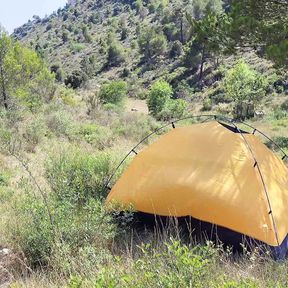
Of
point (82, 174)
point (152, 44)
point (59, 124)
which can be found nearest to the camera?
point (82, 174)

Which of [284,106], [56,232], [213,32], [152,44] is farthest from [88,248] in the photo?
[152,44]

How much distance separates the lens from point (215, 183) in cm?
516

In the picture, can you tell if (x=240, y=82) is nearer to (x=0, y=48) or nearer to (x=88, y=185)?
(x=0, y=48)

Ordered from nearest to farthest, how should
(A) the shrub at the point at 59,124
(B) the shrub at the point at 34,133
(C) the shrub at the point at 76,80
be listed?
(B) the shrub at the point at 34,133, (A) the shrub at the point at 59,124, (C) the shrub at the point at 76,80

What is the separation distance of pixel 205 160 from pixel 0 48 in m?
13.7

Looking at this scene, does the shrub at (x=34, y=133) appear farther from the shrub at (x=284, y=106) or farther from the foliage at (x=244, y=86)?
the foliage at (x=244, y=86)

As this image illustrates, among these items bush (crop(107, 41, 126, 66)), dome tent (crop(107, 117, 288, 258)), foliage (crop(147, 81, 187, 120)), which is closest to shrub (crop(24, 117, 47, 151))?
dome tent (crop(107, 117, 288, 258))

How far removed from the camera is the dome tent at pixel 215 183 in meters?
4.91

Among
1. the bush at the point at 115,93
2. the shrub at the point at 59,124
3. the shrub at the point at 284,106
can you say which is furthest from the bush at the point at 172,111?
the shrub at the point at 59,124

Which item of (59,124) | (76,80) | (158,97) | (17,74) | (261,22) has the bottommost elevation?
(158,97)

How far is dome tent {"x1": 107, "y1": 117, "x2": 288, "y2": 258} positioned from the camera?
193 inches

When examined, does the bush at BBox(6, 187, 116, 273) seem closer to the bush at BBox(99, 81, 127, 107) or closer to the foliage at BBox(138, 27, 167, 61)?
the bush at BBox(99, 81, 127, 107)

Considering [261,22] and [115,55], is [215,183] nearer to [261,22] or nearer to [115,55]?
[261,22]

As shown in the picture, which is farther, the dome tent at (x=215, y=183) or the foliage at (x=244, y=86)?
the foliage at (x=244, y=86)
